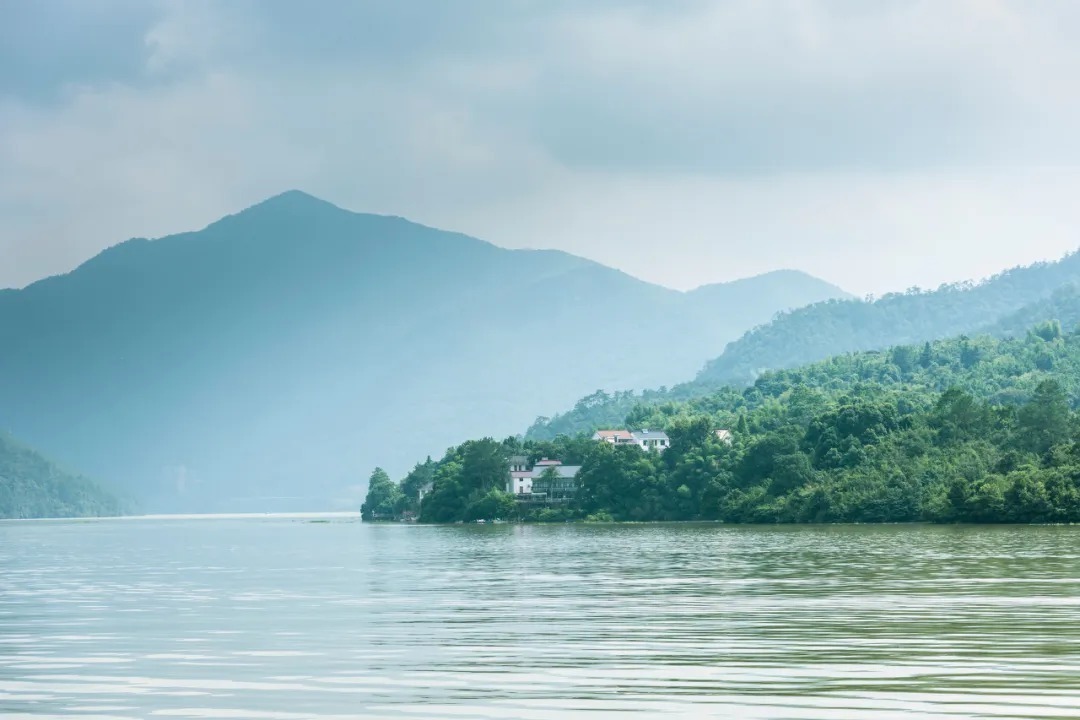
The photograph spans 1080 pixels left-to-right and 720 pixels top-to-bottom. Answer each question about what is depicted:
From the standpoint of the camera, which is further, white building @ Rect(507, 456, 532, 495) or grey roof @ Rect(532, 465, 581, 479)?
white building @ Rect(507, 456, 532, 495)

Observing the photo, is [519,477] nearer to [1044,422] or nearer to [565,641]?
[1044,422]

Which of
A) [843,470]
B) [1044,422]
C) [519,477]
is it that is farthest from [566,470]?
[1044,422]

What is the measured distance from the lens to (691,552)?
219 feet

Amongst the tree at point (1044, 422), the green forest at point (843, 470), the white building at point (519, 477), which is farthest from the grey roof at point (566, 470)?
the tree at point (1044, 422)

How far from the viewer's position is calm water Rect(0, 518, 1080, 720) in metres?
19.7

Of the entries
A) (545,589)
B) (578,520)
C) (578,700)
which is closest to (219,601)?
(545,589)

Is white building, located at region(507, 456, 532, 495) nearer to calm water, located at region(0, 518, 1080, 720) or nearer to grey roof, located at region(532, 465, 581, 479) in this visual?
grey roof, located at region(532, 465, 581, 479)

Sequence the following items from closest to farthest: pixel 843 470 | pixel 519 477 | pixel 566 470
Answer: pixel 843 470, pixel 566 470, pixel 519 477

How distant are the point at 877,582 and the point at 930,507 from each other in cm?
6955

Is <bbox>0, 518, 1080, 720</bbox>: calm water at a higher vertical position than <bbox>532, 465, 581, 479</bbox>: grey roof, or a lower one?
lower

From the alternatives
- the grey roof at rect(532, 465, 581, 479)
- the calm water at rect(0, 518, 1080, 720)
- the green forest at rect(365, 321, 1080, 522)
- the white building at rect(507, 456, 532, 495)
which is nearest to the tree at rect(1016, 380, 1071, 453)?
the green forest at rect(365, 321, 1080, 522)

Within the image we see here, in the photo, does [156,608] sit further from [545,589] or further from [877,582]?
[877,582]

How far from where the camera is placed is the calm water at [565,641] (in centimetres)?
1969

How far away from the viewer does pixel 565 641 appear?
27.7 m
